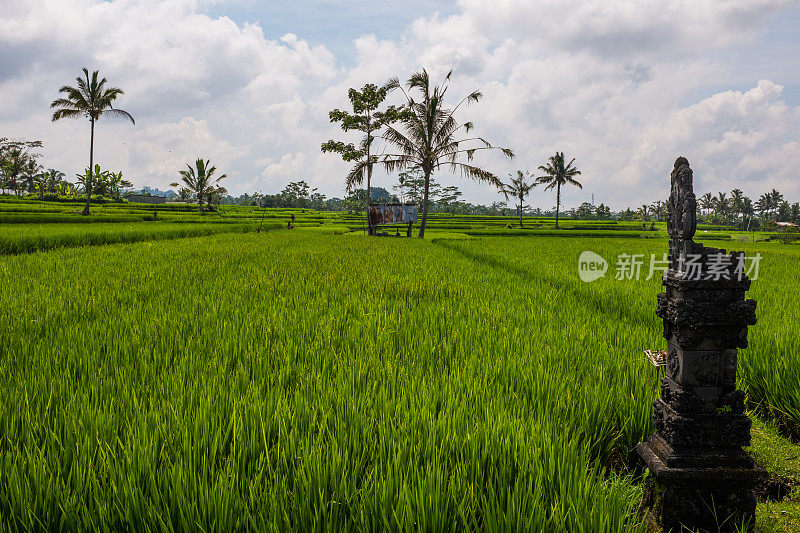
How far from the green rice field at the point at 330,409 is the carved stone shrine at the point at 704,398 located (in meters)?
0.17

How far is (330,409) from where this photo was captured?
5.11ft

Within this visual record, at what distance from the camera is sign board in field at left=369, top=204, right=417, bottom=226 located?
1991cm

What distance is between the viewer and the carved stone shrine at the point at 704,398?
1.21 meters

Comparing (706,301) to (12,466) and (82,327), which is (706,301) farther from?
(82,327)

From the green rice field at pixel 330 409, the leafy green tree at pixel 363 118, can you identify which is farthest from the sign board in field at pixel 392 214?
the green rice field at pixel 330 409

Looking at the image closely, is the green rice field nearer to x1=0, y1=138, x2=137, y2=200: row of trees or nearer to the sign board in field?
the sign board in field

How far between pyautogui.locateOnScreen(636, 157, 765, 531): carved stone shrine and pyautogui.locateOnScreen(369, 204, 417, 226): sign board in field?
61.1ft

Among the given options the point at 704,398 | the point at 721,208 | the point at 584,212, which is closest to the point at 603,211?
the point at 584,212

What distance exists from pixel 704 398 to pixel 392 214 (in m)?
19.2

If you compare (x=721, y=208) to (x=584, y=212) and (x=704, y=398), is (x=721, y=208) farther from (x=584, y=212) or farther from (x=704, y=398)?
(x=704, y=398)

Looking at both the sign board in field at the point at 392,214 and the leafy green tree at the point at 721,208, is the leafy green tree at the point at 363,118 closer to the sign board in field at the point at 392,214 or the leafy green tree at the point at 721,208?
the sign board in field at the point at 392,214

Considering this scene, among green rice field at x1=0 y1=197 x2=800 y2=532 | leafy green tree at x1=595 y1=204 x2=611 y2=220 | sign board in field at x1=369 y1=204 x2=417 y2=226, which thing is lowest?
green rice field at x1=0 y1=197 x2=800 y2=532

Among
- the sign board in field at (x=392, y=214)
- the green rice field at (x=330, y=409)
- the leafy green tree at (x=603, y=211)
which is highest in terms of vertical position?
the leafy green tree at (x=603, y=211)

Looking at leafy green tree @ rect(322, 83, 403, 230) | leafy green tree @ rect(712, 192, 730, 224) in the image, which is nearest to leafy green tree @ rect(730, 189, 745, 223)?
leafy green tree @ rect(712, 192, 730, 224)
